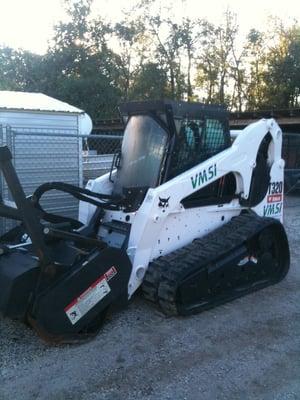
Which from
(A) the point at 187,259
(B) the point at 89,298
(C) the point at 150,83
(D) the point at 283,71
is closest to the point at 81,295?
(B) the point at 89,298

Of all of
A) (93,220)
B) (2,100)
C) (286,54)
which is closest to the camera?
(93,220)

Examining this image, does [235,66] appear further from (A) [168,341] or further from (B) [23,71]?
(A) [168,341]

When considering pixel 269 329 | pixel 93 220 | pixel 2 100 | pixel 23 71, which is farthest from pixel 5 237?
pixel 23 71

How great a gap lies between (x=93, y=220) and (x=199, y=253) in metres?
1.23

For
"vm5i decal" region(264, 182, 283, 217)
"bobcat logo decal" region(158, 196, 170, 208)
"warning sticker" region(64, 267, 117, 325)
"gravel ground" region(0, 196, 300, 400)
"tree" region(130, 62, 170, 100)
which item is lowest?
"gravel ground" region(0, 196, 300, 400)

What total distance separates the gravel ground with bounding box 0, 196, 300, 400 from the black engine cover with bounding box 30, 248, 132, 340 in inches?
8.8

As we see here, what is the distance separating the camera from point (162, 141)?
506cm

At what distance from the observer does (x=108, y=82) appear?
1362 inches

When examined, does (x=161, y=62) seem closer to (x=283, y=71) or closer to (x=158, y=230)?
(x=283, y=71)

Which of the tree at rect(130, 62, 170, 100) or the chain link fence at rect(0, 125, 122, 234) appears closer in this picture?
the chain link fence at rect(0, 125, 122, 234)

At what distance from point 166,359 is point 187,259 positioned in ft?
3.85

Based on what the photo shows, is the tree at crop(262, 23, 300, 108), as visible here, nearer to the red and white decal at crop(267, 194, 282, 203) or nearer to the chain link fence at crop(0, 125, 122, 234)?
the chain link fence at crop(0, 125, 122, 234)

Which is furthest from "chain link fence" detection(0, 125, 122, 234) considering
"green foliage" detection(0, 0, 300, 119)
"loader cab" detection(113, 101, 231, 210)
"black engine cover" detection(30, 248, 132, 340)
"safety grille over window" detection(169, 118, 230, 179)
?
"green foliage" detection(0, 0, 300, 119)

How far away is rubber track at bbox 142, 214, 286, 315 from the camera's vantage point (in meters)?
4.58
